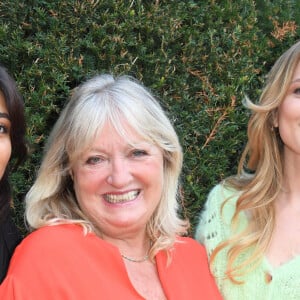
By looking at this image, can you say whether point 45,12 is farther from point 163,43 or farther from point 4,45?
point 163,43

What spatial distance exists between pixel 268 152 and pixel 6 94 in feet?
4.82

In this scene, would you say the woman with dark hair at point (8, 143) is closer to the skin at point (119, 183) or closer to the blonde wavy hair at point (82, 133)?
the blonde wavy hair at point (82, 133)

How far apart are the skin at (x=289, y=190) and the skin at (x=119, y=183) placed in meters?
0.68

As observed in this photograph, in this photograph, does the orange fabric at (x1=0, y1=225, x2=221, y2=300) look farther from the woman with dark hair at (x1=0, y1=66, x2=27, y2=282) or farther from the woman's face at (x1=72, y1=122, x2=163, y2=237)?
the woman with dark hair at (x1=0, y1=66, x2=27, y2=282)

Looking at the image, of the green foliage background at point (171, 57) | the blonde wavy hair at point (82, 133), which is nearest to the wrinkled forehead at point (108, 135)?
the blonde wavy hair at point (82, 133)

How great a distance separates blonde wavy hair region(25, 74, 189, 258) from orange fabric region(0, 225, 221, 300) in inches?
4.7

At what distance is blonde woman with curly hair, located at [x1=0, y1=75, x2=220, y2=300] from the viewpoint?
2766mm

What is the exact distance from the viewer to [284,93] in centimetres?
348

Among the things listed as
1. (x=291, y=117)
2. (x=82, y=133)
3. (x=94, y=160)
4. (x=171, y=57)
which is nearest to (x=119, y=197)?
(x=94, y=160)

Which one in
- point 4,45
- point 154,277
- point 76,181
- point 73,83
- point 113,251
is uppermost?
point 4,45

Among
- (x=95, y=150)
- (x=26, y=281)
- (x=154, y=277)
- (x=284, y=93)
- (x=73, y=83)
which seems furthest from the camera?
(x=73, y=83)

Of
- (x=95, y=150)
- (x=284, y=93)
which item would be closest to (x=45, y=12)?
(x=95, y=150)

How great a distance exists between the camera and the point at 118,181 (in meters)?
2.93

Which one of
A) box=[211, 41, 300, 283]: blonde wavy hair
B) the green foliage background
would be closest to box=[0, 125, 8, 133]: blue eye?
the green foliage background
